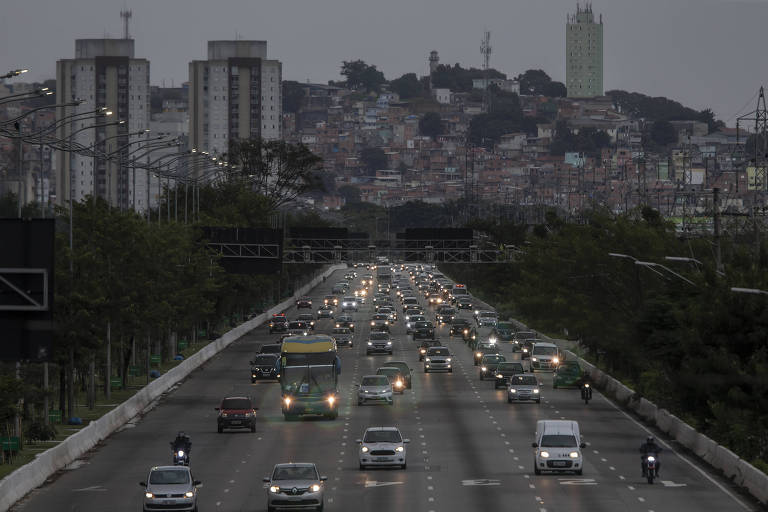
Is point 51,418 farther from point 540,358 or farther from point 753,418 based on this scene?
point 540,358

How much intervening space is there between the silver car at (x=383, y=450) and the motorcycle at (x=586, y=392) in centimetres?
2383

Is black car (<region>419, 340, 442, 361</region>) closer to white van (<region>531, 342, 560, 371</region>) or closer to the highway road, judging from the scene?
white van (<region>531, 342, 560, 371</region>)

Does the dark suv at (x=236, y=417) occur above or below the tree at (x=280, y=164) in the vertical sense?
below

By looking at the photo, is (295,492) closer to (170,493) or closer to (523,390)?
(170,493)

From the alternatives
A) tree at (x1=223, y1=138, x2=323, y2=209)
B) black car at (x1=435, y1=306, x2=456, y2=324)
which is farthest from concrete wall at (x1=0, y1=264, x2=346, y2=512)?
tree at (x1=223, y1=138, x2=323, y2=209)

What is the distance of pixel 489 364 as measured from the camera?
85000mm

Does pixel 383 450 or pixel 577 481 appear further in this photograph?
pixel 383 450

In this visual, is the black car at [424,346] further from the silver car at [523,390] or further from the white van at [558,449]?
the white van at [558,449]

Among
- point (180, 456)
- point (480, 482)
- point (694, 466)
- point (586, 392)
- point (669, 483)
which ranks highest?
point (180, 456)

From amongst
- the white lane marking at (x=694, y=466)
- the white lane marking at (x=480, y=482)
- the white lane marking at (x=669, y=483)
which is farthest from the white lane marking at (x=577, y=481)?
the white lane marking at (x=694, y=466)

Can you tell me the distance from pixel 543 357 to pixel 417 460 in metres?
39.4

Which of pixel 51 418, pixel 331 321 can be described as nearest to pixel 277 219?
pixel 331 321

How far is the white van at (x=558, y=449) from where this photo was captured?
4709 centimetres

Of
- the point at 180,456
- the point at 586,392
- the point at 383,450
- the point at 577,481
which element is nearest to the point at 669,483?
the point at 577,481
